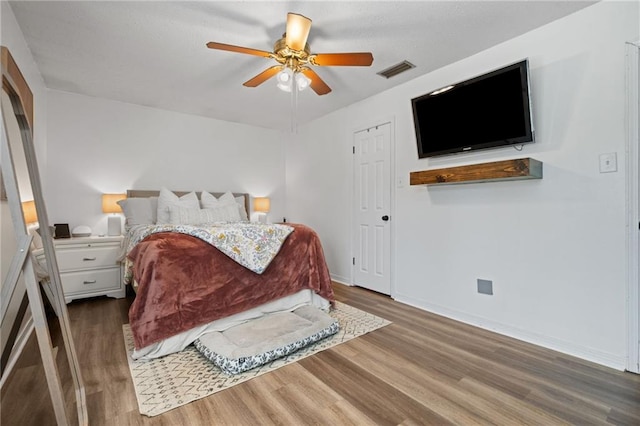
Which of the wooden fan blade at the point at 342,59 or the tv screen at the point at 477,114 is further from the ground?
the wooden fan blade at the point at 342,59

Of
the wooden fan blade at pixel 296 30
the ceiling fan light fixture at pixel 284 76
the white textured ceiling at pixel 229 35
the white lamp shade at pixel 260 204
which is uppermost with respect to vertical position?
the white textured ceiling at pixel 229 35

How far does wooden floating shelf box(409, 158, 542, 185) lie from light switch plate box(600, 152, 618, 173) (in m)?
0.36

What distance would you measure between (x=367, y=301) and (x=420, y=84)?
8.07 ft

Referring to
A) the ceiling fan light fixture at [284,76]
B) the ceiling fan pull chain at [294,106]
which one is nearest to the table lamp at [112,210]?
the ceiling fan pull chain at [294,106]

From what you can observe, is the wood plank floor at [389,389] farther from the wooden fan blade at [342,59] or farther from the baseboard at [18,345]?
the wooden fan blade at [342,59]

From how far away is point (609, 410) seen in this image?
5.34 feet

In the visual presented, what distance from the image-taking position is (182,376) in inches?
76.9

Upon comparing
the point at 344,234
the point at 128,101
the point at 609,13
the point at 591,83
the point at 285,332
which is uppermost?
the point at 128,101

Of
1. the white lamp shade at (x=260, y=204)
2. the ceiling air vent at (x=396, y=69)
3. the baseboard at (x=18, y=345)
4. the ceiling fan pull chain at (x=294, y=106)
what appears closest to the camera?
the baseboard at (x=18, y=345)

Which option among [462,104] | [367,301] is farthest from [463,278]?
[462,104]

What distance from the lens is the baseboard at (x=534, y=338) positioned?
6.81ft

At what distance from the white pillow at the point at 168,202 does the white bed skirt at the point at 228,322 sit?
184cm

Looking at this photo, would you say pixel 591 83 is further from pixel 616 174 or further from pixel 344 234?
pixel 344 234

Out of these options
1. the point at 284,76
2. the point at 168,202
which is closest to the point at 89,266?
the point at 168,202
